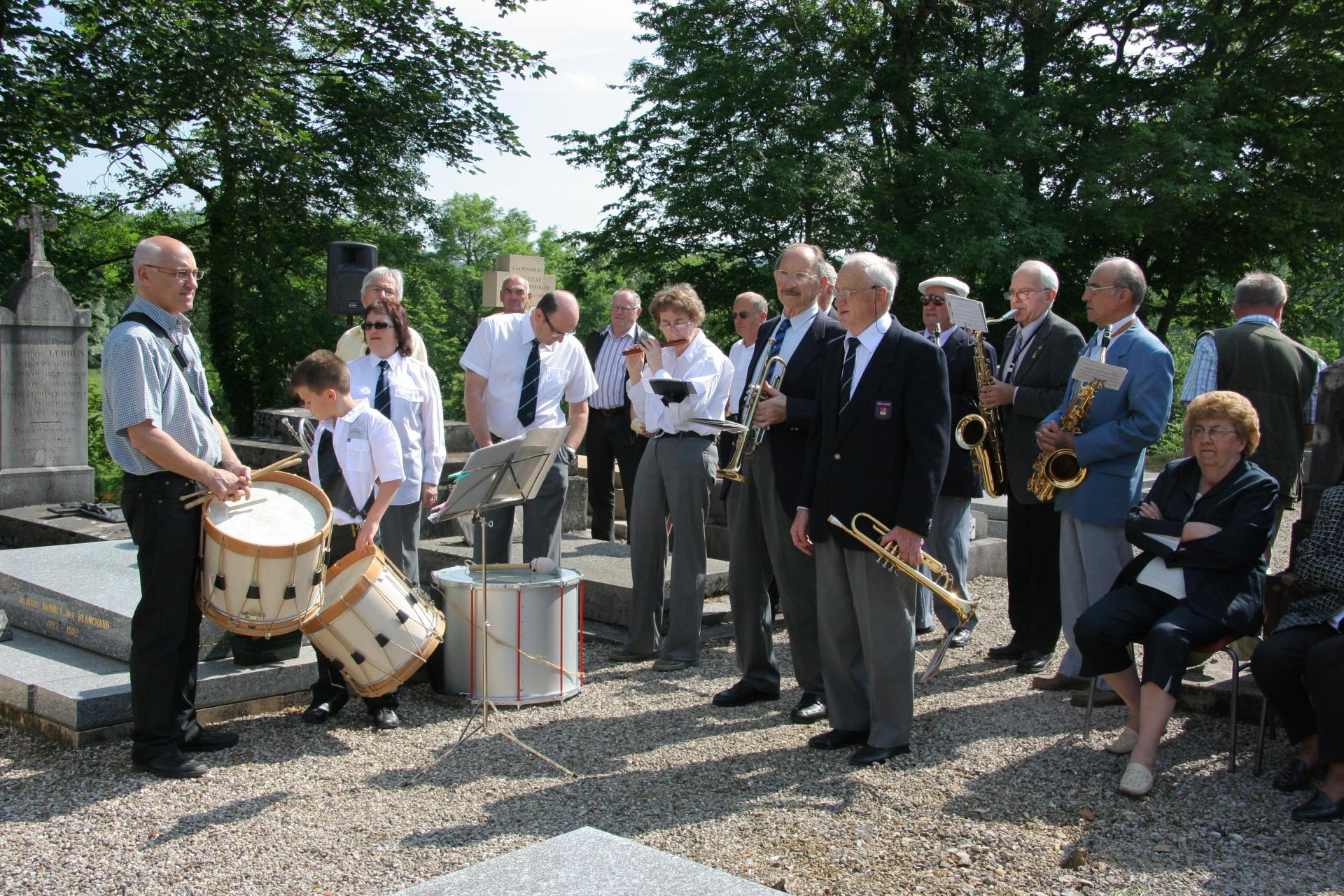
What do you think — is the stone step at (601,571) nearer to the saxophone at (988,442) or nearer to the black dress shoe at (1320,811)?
the saxophone at (988,442)

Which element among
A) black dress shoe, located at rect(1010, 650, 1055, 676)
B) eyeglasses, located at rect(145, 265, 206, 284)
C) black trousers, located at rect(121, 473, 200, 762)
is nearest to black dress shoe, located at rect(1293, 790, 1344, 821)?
black dress shoe, located at rect(1010, 650, 1055, 676)

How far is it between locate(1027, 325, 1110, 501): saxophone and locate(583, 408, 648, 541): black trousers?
447 cm

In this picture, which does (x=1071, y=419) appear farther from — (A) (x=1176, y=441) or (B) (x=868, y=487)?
(A) (x=1176, y=441)

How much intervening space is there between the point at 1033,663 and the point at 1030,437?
1.26 meters

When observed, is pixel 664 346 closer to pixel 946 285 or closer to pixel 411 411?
pixel 411 411

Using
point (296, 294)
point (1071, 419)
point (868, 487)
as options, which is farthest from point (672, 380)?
point (296, 294)

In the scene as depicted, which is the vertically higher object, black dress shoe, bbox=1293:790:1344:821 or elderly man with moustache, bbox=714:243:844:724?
elderly man with moustache, bbox=714:243:844:724

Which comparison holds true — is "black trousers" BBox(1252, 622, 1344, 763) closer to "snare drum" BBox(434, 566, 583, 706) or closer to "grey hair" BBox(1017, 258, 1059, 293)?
"grey hair" BBox(1017, 258, 1059, 293)

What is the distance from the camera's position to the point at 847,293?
4.70 m

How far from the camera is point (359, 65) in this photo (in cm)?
2155

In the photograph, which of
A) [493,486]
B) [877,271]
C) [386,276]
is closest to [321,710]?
[493,486]

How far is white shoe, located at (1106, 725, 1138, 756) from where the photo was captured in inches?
186

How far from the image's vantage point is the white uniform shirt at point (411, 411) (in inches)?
219

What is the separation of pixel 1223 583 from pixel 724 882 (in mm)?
2802
